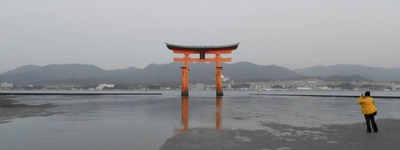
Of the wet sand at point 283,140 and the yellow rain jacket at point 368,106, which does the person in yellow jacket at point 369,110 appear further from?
the wet sand at point 283,140

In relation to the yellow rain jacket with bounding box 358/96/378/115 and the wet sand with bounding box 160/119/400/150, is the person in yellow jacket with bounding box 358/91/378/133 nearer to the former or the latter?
the yellow rain jacket with bounding box 358/96/378/115

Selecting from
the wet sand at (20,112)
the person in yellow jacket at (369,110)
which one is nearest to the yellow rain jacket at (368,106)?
the person in yellow jacket at (369,110)

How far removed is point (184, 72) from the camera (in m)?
44.2

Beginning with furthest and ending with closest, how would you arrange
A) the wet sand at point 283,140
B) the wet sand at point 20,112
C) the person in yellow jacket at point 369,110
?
1. the wet sand at point 20,112
2. the person in yellow jacket at point 369,110
3. the wet sand at point 283,140

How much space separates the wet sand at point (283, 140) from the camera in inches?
241

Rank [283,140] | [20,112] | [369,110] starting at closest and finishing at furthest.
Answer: [283,140] < [369,110] < [20,112]

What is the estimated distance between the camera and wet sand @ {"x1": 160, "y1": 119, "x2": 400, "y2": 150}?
20.1 ft

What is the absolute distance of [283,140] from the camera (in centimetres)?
697

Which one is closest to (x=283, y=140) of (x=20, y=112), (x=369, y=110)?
(x=369, y=110)

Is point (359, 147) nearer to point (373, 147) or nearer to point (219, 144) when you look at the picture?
point (373, 147)

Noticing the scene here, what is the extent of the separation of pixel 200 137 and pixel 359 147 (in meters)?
3.50

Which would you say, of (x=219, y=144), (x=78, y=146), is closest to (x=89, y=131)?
(x=78, y=146)

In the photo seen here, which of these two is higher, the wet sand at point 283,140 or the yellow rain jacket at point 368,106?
the yellow rain jacket at point 368,106

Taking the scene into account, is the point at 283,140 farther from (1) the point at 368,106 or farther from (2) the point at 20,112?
(2) the point at 20,112
